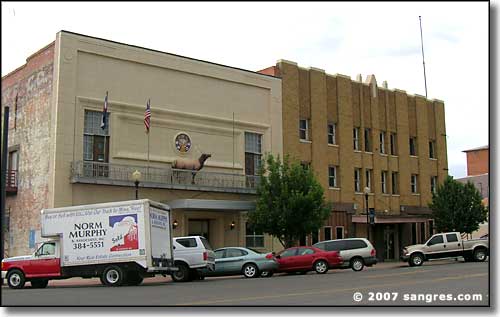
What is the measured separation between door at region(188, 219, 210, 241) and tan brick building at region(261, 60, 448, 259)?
6.63 meters

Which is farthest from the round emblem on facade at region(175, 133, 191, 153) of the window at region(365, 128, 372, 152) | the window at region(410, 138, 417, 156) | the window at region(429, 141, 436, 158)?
the window at region(429, 141, 436, 158)

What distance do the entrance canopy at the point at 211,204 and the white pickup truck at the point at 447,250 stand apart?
8.58 meters

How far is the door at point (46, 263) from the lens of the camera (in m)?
21.7

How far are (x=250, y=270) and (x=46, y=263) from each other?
7.92 m

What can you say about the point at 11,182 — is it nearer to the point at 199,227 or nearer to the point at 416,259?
the point at 199,227

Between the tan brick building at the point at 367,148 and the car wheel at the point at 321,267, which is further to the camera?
the tan brick building at the point at 367,148

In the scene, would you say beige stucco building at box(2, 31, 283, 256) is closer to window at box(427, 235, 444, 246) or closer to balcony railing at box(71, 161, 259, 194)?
balcony railing at box(71, 161, 259, 194)

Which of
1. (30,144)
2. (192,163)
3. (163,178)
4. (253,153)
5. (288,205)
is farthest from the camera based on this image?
(253,153)

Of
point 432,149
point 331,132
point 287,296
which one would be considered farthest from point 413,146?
point 287,296

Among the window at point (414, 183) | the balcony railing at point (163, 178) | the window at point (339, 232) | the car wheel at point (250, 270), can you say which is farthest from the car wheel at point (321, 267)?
the window at point (414, 183)

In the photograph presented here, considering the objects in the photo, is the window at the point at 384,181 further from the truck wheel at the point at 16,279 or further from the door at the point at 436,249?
the truck wheel at the point at 16,279

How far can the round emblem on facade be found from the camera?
104 feet

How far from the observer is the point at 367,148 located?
40.8 m

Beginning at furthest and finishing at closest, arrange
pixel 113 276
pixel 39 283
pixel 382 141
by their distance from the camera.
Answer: pixel 382 141 → pixel 39 283 → pixel 113 276
